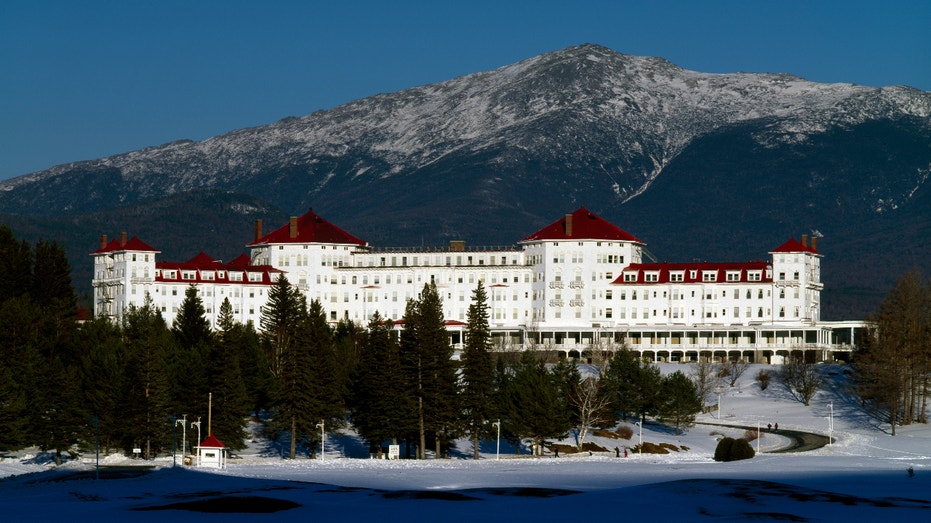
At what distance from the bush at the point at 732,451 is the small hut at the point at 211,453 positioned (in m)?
34.7

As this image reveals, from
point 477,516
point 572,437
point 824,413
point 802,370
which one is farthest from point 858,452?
point 477,516

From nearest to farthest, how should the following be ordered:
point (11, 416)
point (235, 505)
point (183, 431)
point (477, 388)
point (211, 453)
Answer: point (235, 505) < point (211, 453) < point (11, 416) < point (183, 431) < point (477, 388)

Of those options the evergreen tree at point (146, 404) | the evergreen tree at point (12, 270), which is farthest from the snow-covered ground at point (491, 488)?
the evergreen tree at point (12, 270)

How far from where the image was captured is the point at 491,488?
3735 inches

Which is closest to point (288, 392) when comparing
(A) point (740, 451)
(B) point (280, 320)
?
(A) point (740, 451)

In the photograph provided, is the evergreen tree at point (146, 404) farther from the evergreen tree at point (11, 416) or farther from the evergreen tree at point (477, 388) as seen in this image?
the evergreen tree at point (477, 388)

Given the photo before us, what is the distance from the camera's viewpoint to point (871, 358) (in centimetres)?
16100

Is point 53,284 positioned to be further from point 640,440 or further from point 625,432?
point 640,440

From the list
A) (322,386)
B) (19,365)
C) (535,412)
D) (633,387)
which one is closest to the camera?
(19,365)

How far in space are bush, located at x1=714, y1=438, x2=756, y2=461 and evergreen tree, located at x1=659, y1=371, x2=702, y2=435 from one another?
1051 inches

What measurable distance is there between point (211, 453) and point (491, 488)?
88.5 ft

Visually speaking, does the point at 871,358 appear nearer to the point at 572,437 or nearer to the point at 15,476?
the point at 572,437

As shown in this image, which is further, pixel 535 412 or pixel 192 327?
pixel 192 327

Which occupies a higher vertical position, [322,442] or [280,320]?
[280,320]
